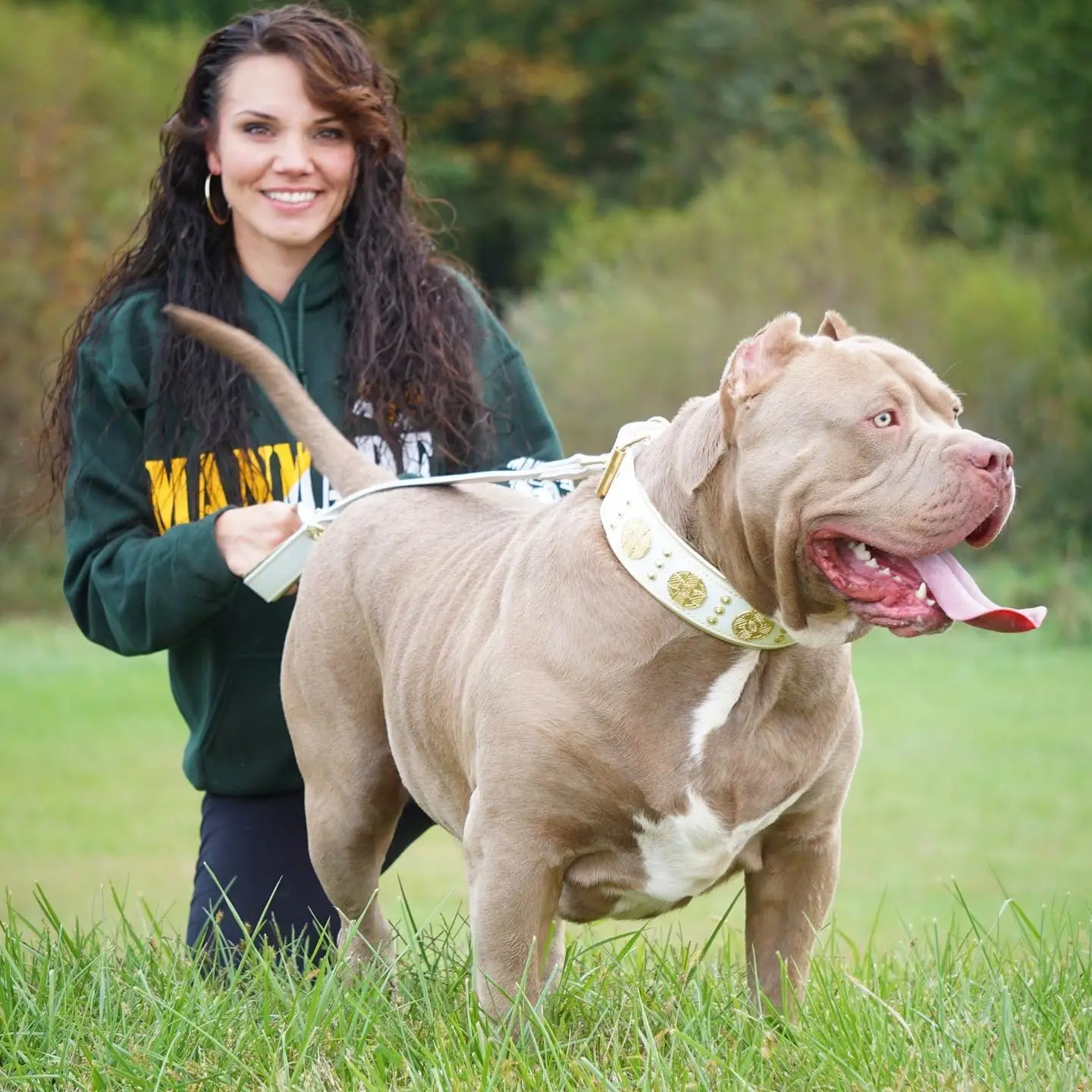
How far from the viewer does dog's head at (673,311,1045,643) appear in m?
2.56

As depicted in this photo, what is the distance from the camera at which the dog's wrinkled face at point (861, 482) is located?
256cm

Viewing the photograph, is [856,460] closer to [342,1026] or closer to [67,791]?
[342,1026]

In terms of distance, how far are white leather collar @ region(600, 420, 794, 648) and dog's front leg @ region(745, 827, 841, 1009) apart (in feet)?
Answer: 1.31

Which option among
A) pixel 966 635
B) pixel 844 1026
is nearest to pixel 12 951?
pixel 844 1026

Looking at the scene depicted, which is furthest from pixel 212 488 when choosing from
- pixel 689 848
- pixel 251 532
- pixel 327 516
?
pixel 689 848

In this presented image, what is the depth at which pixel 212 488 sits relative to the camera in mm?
4121

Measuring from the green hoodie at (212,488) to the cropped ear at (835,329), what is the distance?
130 centimetres

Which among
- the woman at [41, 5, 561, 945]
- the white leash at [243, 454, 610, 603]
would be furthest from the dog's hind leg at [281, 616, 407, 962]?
the woman at [41, 5, 561, 945]

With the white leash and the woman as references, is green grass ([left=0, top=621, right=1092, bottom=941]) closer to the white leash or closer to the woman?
the woman

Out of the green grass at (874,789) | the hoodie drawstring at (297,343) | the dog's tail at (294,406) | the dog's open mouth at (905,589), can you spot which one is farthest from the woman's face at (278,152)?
the green grass at (874,789)

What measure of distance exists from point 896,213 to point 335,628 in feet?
51.9

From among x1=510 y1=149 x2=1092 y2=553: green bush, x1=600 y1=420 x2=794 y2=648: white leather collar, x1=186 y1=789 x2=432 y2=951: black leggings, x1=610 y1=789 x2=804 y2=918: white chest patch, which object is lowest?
x1=510 y1=149 x2=1092 y2=553: green bush

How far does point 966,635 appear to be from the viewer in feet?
45.4

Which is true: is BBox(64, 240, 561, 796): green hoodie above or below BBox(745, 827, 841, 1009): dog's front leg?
above
